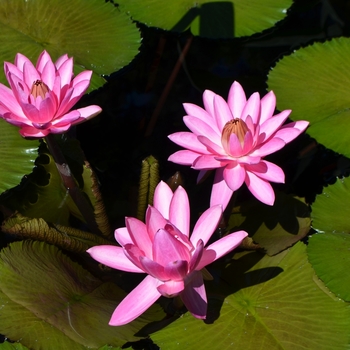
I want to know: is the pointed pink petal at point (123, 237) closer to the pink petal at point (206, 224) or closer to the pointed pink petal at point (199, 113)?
the pink petal at point (206, 224)

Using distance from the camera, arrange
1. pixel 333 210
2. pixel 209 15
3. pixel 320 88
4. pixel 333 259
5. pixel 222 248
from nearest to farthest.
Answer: pixel 222 248
pixel 333 259
pixel 333 210
pixel 320 88
pixel 209 15

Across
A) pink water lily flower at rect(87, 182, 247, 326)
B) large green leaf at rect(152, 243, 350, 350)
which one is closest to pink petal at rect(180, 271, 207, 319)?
pink water lily flower at rect(87, 182, 247, 326)

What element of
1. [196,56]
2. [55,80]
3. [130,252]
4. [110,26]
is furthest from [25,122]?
[196,56]

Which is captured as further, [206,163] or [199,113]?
[199,113]

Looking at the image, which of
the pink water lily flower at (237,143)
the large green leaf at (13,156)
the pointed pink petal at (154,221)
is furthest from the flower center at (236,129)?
the large green leaf at (13,156)

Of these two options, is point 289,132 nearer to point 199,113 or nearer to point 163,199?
point 199,113

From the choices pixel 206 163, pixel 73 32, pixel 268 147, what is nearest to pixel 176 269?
pixel 206 163
